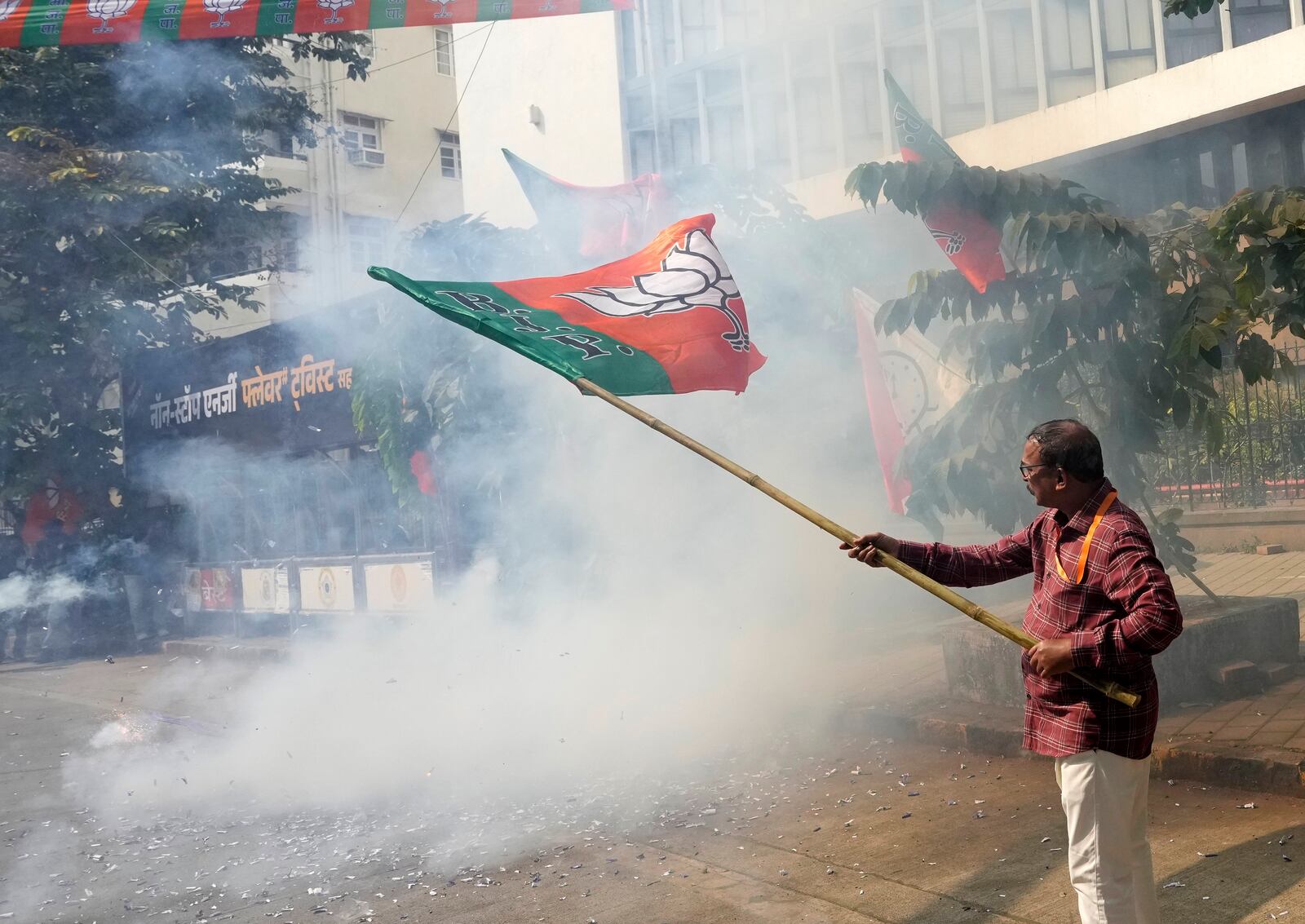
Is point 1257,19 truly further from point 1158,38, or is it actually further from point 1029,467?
point 1029,467

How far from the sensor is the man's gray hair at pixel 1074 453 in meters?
2.45

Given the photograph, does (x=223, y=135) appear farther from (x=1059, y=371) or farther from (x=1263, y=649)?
(x=1263, y=649)

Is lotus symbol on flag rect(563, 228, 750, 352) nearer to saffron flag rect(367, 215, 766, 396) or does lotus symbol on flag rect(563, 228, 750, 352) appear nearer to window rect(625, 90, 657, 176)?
saffron flag rect(367, 215, 766, 396)

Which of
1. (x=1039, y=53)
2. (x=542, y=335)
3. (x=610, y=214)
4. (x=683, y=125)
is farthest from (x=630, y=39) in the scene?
(x=542, y=335)

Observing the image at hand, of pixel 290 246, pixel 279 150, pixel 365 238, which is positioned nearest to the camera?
pixel 290 246

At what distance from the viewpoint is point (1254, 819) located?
384 cm

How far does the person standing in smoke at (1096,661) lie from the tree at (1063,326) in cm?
230

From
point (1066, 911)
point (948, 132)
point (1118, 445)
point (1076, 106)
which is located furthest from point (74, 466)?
point (1066, 911)

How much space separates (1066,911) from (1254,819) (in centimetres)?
108

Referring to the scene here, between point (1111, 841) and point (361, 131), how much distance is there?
23.1 meters

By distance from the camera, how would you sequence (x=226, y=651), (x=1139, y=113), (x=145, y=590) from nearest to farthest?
(x=1139, y=113) → (x=226, y=651) → (x=145, y=590)

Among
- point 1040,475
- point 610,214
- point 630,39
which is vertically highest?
point 630,39

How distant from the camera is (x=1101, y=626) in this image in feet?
7.75

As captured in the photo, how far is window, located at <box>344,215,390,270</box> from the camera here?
20656 mm
